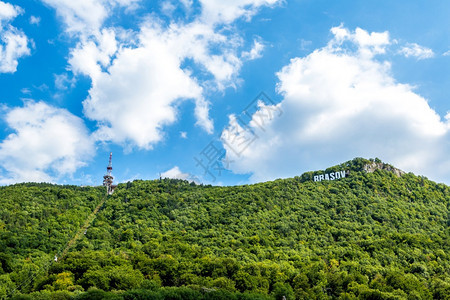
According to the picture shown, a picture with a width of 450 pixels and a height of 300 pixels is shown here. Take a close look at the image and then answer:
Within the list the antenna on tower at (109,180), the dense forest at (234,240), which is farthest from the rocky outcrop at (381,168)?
the antenna on tower at (109,180)

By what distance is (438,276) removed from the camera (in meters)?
79.7

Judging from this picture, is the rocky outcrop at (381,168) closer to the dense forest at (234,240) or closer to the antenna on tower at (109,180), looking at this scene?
the dense forest at (234,240)

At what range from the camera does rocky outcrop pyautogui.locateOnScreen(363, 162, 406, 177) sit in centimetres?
15362

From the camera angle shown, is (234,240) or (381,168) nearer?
(234,240)

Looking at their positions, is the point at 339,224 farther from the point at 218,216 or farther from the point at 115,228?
the point at 115,228

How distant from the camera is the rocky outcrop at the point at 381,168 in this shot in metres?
154

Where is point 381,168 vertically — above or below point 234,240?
above

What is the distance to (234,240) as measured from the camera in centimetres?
9744

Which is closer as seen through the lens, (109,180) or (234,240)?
(234,240)

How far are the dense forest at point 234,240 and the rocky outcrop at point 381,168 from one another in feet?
2.82

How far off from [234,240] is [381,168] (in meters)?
88.8

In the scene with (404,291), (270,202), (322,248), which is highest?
(270,202)

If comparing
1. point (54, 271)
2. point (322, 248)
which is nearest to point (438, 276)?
point (322, 248)

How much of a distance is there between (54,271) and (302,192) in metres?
91.1
